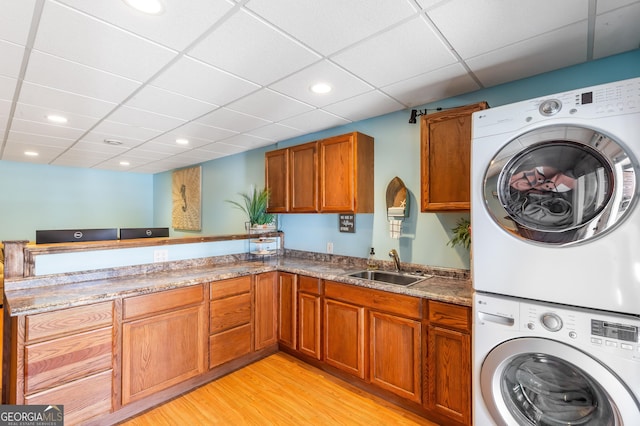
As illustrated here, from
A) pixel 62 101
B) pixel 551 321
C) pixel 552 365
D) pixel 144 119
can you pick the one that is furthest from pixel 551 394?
pixel 62 101

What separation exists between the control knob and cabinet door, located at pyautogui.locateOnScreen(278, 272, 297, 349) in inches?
78.7

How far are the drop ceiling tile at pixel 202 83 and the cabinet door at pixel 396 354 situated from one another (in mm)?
2039

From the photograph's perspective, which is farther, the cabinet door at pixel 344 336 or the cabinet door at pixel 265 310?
the cabinet door at pixel 265 310

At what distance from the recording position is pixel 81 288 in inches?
84.5

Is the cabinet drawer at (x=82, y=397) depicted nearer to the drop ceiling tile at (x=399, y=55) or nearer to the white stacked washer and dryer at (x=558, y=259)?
the white stacked washer and dryer at (x=558, y=259)

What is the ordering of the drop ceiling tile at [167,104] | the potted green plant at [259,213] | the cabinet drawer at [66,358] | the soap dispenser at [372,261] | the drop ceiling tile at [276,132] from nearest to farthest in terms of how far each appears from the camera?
the cabinet drawer at [66,358], the drop ceiling tile at [167,104], the soap dispenser at [372,261], the drop ceiling tile at [276,132], the potted green plant at [259,213]

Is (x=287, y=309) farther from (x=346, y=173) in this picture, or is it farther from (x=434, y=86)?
(x=434, y=86)

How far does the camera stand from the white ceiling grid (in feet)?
4.82

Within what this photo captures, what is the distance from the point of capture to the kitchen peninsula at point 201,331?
73.3 inches

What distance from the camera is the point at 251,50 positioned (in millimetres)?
1792

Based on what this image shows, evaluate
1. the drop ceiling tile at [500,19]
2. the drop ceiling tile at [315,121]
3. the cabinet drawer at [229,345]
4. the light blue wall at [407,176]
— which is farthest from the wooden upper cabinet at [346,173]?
the cabinet drawer at [229,345]

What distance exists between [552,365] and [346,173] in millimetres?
2009

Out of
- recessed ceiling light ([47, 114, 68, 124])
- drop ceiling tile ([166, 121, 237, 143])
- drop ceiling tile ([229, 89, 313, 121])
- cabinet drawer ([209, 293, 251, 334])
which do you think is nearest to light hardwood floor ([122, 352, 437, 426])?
cabinet drawer ([209, 293, 251, 334])

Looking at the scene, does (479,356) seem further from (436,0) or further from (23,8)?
(23,8)
